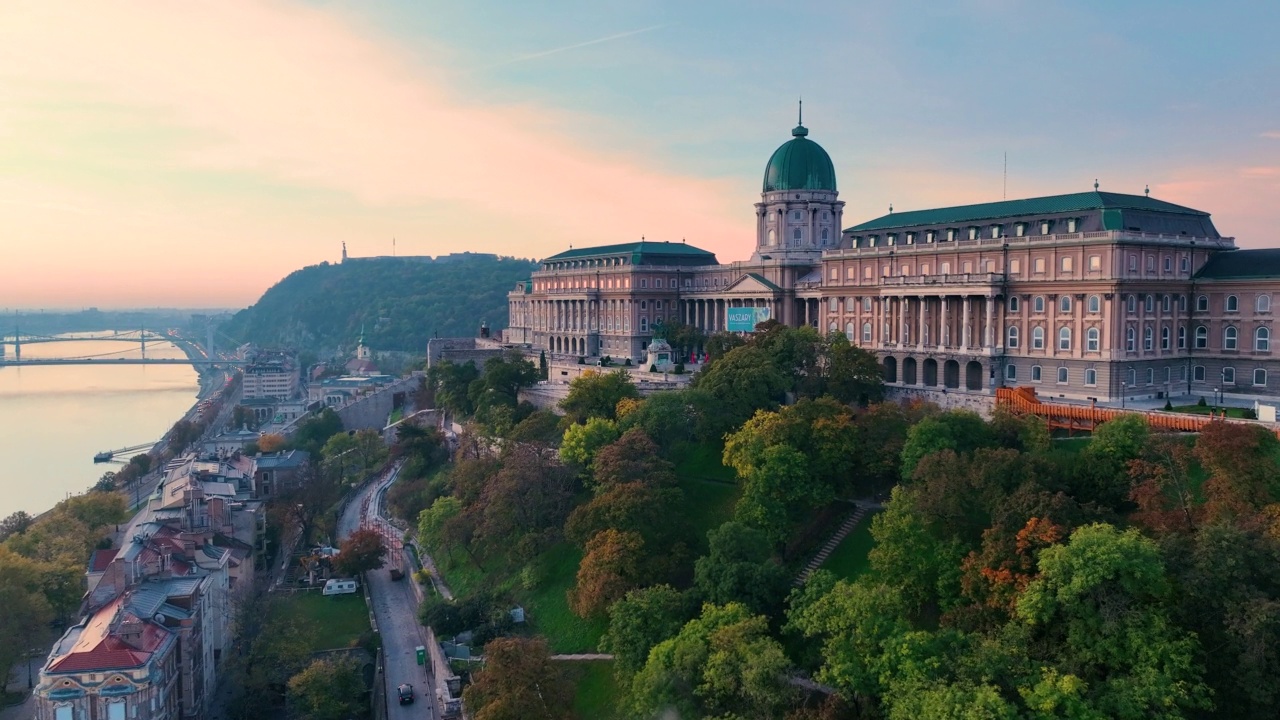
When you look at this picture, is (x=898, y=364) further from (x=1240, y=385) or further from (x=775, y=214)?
(x=775, y=214)

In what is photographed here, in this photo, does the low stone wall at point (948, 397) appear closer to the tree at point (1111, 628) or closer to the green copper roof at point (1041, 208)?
the green copper roof at point (1041, 208)

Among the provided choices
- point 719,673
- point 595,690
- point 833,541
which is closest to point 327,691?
point 595,690

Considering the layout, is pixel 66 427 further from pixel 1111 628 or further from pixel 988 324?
pixel 1111 628

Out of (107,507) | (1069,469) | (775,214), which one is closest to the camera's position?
(1069,469)

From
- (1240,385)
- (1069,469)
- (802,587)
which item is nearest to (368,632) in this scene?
(802,587)

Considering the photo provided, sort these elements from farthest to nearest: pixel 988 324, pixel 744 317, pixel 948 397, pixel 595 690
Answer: pixel 744 317
pixel 988 324
pixel 948 397
pixel 595 690

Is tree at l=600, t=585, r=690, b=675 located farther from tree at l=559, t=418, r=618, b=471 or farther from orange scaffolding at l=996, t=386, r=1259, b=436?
orange scaffolding at l=996, t=386, r=1259, b=436
